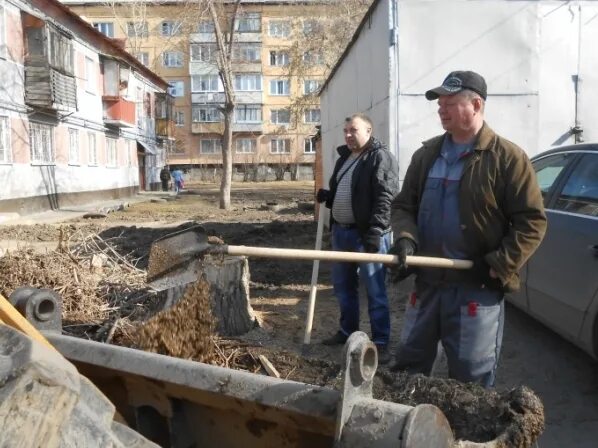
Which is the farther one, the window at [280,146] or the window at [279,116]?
the window at [279,116]

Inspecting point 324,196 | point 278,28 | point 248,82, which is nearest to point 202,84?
point 248,82

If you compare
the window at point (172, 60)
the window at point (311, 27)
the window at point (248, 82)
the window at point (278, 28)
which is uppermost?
the window at point (278, 28)

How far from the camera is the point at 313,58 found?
4209cm

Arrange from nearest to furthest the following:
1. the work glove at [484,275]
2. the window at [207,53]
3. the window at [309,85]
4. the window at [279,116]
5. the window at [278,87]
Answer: the work glove at [484,275]
the window at [207,53]
the window at [309,85]
the window at [279,116]
the window at [278,87]

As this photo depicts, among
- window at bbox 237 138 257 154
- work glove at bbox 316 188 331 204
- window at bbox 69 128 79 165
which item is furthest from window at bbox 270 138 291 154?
work glove at bbox 316 188 331 204

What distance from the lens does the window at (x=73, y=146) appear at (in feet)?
81.6

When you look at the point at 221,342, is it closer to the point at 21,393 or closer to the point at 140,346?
the point at 140,346

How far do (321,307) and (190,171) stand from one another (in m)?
48.9

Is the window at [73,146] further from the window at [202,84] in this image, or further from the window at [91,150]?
the window at [202,84]

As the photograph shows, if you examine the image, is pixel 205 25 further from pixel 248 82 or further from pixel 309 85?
pixel 309 85

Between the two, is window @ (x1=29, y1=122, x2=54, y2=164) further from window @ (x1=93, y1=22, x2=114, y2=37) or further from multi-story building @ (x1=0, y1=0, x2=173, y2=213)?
window @ (x1=93, y1=22, x2=114, y2=37)

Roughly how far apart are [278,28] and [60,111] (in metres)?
32.4

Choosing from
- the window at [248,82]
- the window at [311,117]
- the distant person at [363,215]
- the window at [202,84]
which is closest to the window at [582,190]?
the distant person at [363,215]

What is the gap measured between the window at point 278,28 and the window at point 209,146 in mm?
10541
